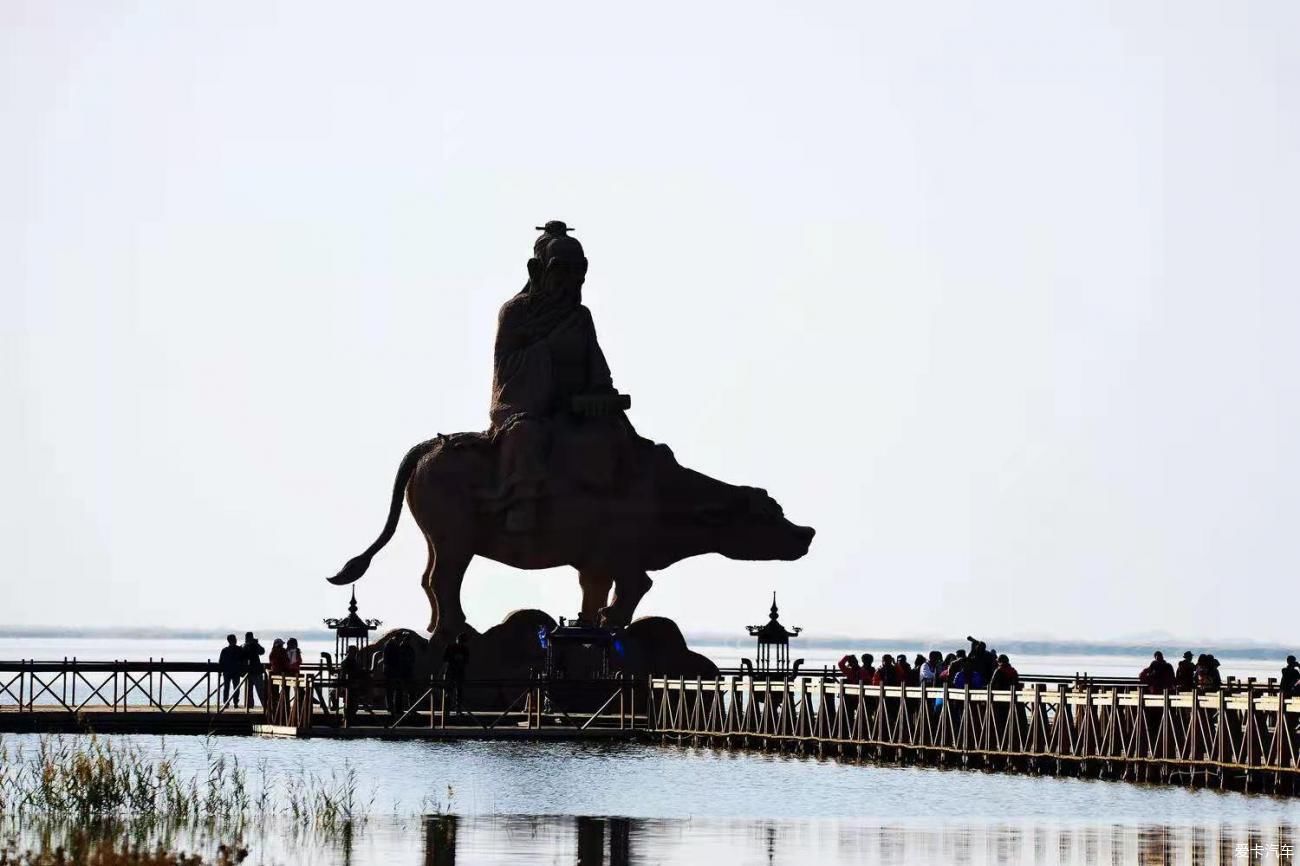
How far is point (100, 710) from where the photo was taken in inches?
2151

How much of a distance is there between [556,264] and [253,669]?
377 inches

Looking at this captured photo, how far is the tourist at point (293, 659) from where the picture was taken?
175ft

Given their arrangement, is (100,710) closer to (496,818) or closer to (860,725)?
(860,725)

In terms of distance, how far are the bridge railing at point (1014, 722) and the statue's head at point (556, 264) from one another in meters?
8.13

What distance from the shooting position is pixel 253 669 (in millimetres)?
54875

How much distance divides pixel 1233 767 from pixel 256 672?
2196 centimetres

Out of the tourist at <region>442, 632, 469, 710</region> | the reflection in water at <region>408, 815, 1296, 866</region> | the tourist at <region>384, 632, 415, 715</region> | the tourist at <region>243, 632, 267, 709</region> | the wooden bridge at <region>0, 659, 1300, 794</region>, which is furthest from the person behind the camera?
the tourist at <region>243, 632, 267, 709</region>

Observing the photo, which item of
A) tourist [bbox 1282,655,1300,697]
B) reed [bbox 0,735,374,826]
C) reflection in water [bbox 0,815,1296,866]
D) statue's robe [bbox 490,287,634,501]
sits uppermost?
statue's robe [bbox 490,287,634,501]

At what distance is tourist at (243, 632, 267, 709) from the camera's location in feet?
179

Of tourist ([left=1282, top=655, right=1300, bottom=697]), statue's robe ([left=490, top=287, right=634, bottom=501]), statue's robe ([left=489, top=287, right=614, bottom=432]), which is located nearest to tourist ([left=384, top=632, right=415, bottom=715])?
statue's robe ([left=490, top=287, right=634, bottom=501])

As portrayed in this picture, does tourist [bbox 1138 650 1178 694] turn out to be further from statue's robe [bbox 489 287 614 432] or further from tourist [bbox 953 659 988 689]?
statue's robe [bbox 489 287 614 432]

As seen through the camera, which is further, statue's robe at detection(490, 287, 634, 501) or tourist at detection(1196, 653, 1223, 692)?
statue's robe at detection(490, 287, 634, 501)

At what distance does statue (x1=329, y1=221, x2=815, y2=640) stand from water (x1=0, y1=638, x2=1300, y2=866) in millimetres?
8980

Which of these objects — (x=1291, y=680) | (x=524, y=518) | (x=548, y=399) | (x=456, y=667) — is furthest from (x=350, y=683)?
(x=1291, y=680)
